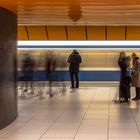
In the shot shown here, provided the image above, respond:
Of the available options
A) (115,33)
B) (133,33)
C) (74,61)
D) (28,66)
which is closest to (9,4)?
(28,66)

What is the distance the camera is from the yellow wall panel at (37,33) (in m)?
26.1

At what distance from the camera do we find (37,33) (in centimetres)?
2634

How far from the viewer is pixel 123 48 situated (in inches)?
980

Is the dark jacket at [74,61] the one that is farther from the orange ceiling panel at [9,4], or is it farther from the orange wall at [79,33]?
the orange ceiling panel at [9,4]

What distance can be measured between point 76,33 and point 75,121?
1567cm

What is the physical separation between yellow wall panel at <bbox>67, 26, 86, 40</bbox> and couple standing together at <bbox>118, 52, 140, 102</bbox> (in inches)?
388

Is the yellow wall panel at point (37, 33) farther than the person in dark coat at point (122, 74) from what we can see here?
Yes

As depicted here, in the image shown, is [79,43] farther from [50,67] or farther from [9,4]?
[9,4]

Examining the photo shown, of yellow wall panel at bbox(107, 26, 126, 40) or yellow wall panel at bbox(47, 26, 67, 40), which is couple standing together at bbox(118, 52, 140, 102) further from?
yellow wall panel at bbox(47, 26, 67, 40)

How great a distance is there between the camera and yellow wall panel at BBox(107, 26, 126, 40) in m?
26.0

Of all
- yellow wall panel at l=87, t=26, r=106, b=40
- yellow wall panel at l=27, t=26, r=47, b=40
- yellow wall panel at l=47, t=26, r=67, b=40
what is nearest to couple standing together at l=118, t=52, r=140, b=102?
yellow wall panel at l=87, t=26, r=106, b=40

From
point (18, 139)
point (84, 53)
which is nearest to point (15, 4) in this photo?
point (18, 139)

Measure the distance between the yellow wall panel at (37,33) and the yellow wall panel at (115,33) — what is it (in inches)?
152

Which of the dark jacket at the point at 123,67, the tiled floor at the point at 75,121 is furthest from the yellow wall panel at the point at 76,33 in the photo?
the dark jacket at the point at 123,67
